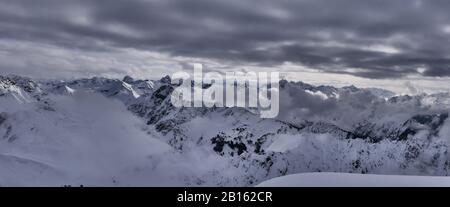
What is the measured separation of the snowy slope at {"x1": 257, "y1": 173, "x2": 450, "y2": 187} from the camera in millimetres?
18766

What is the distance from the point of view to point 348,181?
19500 millimetres

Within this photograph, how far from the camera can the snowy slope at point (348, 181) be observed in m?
18.8
